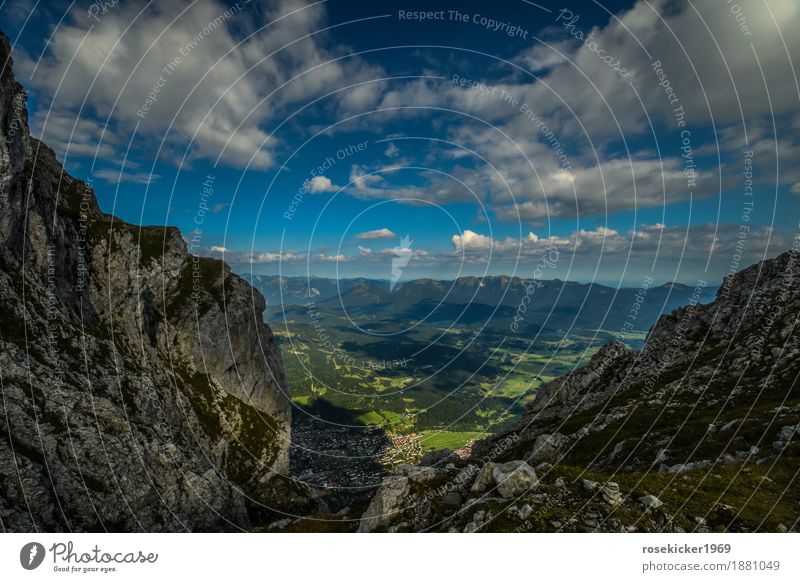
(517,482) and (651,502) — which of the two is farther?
(517,482)

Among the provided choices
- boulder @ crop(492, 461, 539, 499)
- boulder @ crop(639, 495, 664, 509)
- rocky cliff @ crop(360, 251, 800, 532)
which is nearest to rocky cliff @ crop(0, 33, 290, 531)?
rocky cliff @ crop(360, 251, 800, 532)

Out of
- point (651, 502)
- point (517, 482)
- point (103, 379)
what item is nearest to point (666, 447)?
point (651, 502)

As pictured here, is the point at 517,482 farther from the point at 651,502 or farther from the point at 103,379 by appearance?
the point at 103,379

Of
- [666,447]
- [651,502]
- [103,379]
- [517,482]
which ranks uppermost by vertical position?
[651,502]

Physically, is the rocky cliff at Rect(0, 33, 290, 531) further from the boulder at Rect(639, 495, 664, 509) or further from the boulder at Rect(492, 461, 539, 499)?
the boulder at Rect(639, 495, 664, 509)

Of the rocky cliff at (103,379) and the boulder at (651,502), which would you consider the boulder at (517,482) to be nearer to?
the boulder at (651,502)

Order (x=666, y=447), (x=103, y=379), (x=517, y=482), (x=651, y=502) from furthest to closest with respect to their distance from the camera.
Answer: (x=103, y=379) < (x=666, y=447) < (x=517, y=482) < (x=651, y=502)
